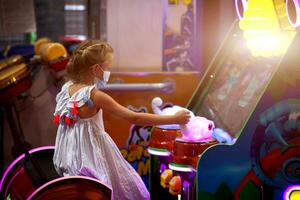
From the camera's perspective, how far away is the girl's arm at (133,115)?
223cm

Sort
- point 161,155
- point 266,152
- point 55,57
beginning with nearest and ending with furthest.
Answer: point 266,152, point 161,155, point 55,57

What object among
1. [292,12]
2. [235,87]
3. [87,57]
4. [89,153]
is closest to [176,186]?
[89,153]

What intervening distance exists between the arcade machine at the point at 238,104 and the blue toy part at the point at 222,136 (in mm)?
27

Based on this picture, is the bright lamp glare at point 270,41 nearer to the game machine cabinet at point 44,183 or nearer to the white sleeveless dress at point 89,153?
the white sleeveless dress at point 89,153

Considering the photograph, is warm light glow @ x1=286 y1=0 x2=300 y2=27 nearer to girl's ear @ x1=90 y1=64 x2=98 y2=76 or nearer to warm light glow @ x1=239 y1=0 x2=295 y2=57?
warm light glow @ x1=239 y1=0 x2=295 y2=57

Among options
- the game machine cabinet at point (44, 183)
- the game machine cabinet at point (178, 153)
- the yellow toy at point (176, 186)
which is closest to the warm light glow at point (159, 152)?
the game machine cabinet at point (178, 153)

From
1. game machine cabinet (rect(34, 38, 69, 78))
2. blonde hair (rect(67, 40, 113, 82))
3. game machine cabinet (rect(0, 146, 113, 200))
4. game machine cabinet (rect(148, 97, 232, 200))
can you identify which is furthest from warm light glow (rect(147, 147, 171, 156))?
game machine cabinet (rect(34, 38, 69, 78))

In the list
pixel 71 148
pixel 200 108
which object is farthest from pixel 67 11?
pixel 71 148

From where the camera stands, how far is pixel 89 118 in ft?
7.50

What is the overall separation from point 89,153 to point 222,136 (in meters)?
0.63

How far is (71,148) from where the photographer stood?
2.29 metres

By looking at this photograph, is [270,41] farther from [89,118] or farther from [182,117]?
[89,118]

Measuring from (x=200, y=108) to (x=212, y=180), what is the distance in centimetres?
83

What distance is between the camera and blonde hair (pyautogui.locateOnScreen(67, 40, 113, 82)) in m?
2.27
